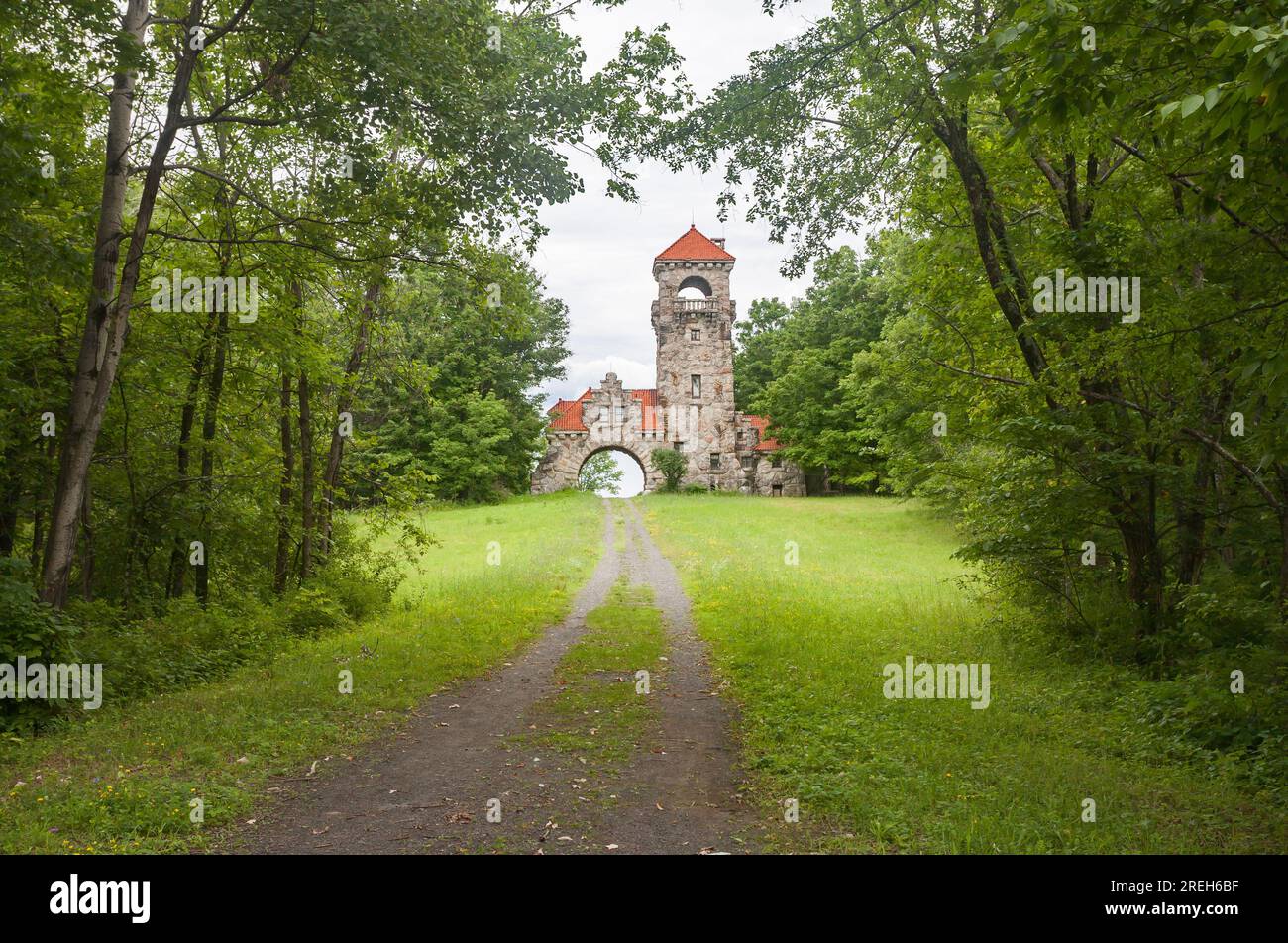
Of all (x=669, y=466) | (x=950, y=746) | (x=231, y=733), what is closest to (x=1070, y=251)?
(x=950, y=746)

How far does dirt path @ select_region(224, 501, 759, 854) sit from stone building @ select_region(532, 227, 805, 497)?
4356cm

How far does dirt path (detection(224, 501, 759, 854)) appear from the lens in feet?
18.3

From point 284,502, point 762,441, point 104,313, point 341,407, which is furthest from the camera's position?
point 762,441

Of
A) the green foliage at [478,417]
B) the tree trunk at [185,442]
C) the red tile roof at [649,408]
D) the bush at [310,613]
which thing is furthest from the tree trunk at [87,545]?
the red tile roof at [649,408]

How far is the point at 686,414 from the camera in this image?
54.0 meters

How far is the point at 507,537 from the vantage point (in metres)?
30.7

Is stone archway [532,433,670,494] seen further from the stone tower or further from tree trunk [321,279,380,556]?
tree trunk [321,279,380,556]

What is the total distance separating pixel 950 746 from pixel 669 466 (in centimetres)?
4487

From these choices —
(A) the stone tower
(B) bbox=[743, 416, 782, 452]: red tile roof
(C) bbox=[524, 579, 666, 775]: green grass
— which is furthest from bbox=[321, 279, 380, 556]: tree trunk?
(B) bbox=[743, 416, 782, 452]: red tile roof

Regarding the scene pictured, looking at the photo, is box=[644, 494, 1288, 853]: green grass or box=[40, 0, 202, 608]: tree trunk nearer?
box=[644, 494, 1288, 853]: green grass

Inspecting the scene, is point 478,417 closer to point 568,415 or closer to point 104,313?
point 568,415

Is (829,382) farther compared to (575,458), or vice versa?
(575,458)

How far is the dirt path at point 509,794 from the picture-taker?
558 centimetres

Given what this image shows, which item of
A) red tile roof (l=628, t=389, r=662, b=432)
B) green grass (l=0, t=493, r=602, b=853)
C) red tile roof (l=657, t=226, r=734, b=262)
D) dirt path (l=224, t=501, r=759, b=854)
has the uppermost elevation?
red tile roof (l=657, t=226, r=734, b=262)
